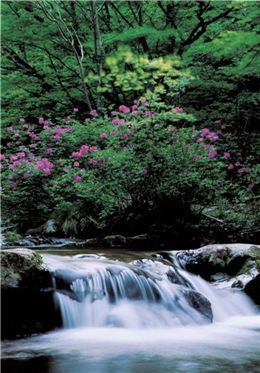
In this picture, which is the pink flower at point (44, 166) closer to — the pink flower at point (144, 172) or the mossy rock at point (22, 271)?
the pink flower at point (144, 172)

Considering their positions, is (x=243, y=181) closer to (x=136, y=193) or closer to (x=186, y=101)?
(x=136, y=193)

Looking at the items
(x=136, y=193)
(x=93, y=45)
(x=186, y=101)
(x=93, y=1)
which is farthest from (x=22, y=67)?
(x=136, y=193)

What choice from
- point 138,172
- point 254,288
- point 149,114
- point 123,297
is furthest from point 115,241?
point 123,297

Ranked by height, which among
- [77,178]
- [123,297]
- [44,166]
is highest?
[44,166]

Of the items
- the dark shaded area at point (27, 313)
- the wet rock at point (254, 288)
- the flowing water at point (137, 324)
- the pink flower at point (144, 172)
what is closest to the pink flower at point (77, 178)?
the pink flower at point (144, 172)

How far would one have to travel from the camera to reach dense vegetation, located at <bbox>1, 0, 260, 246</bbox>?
8812mm

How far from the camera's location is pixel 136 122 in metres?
8.96

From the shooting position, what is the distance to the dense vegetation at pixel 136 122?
28.9 feet

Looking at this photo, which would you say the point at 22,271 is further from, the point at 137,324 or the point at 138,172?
the point at 138,172

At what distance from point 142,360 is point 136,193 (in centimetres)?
517

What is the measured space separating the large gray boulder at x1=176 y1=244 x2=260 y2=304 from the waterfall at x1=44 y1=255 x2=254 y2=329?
1.95 ft

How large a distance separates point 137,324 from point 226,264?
219cm

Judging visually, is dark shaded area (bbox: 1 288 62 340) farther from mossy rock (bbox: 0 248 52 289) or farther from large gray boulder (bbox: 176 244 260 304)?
large gray boulder (bbox: 176 244 260 304)

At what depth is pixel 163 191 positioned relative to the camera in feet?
28.5
